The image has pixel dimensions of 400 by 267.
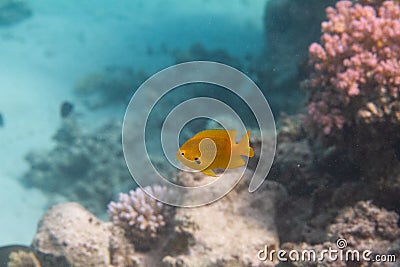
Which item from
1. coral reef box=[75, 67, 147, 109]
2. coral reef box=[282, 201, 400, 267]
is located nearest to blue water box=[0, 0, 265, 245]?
coral reef box=[75, 67, 147, 109]

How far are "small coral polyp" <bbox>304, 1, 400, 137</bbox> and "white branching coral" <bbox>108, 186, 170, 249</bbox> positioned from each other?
2.28m

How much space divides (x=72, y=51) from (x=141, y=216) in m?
13.6

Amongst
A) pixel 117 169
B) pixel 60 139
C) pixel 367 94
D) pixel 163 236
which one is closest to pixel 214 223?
pixel 163 236

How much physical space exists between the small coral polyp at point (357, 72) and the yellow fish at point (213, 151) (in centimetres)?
197

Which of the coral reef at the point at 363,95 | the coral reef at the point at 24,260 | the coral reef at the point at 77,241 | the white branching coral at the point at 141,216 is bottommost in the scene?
the coral reef at the point at 24,260

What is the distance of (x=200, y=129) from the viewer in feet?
31.6

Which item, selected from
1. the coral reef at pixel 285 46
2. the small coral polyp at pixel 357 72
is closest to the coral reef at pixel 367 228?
the small coral polyp at pixel 357 72

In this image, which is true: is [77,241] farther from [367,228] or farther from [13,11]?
[13,11]

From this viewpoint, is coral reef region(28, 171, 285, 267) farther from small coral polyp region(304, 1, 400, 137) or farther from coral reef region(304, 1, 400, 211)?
small coral polyp region(304, 1, 400, 137)

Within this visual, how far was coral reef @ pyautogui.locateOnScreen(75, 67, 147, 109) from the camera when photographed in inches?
508

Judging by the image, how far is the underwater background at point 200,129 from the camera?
3.67 metres

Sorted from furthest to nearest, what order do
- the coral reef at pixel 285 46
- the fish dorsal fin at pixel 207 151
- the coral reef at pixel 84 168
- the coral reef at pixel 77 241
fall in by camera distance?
the coral reef at pixel 285 46
the coral reef at pixel 84 168
the coral reef at pixel 77 241
the fish dorsal fin at pixel 207 151

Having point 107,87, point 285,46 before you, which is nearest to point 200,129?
point 285,46

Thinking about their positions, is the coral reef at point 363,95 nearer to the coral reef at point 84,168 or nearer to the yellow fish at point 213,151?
the yellow fish at point 213,151
